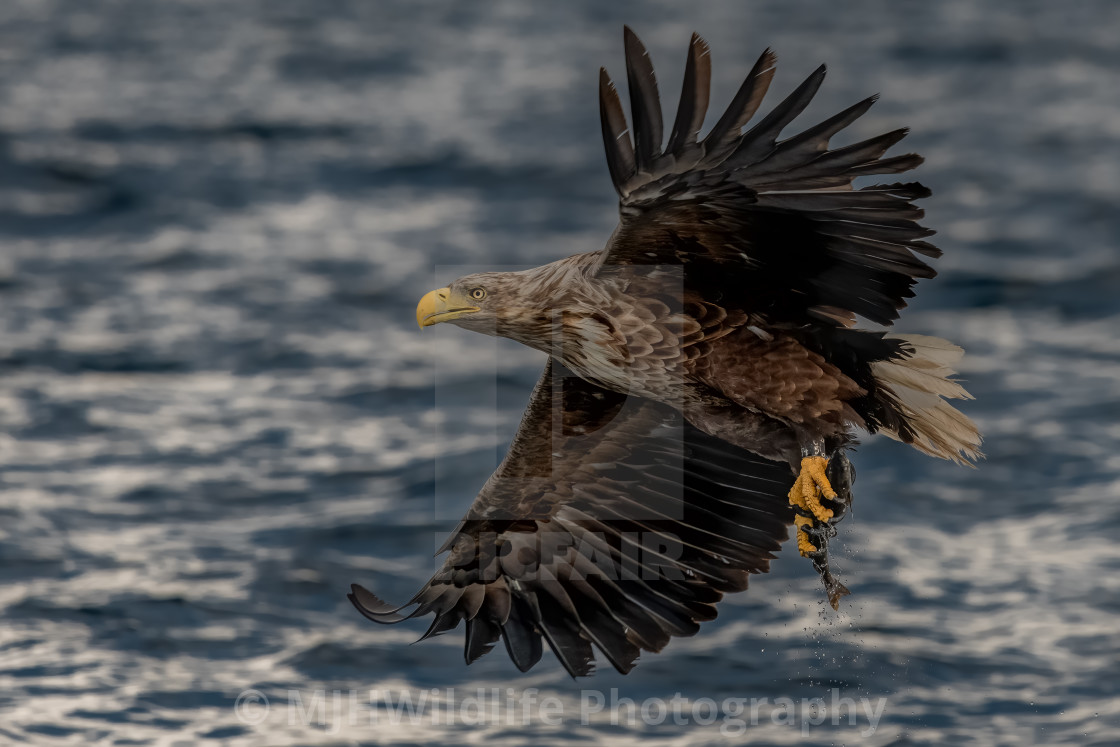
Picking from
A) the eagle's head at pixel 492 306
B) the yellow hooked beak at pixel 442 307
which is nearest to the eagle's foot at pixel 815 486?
the eagle's head at pixel 492 306

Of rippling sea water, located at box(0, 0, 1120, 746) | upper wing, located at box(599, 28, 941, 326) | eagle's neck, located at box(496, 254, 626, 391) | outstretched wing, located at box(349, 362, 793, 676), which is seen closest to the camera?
upper wing, located at box(599, 28, 941, 326)

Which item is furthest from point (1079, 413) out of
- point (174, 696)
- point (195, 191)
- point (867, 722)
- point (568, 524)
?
point (195, 191)

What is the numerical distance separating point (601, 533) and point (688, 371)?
3.87 feet

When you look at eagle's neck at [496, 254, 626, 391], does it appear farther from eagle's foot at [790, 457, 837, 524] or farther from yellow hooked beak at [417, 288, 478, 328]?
eagle's foot at [790, 457, 837, 524]

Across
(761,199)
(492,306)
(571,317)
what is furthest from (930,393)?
(492,306)

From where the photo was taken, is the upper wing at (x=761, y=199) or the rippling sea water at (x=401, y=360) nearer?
the upper wing at (x=761, y=199)

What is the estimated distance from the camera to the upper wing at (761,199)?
476cm

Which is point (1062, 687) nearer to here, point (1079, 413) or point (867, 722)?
point (867, 722)

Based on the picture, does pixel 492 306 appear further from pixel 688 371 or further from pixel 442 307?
pixel 688 371

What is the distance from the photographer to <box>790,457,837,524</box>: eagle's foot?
18.9ft

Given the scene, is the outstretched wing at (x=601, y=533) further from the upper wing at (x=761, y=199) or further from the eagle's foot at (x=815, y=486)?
the upper wing at (x=761, y=199)

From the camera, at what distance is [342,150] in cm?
1426

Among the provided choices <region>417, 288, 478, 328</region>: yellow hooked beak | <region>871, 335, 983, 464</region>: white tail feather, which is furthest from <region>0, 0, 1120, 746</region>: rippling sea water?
<region>417, 288, 478, 328</region>: yellow hooked beak

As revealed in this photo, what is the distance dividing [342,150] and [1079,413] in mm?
6823
